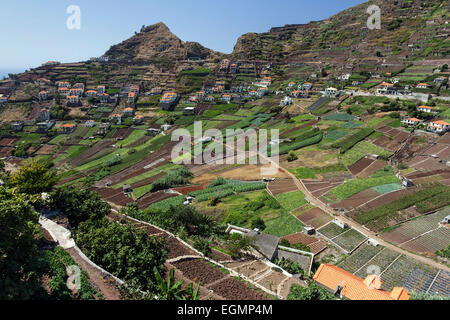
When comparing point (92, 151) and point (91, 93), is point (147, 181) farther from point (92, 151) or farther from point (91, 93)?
point (91, 93)

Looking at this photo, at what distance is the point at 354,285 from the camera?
16000 millimetres

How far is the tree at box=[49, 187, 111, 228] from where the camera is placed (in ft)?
69.2

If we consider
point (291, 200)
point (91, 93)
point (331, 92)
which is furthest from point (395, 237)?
point (91, 93)

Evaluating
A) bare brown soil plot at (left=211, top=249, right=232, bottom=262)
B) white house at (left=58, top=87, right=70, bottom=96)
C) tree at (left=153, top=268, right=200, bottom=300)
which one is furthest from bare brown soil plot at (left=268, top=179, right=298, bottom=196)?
white house at (left=58, top=87, right=70, bottom=96)

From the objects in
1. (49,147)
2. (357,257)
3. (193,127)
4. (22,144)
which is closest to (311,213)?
(357,257)

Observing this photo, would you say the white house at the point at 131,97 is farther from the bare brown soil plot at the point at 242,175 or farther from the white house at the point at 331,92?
the white house at the point at 331,92

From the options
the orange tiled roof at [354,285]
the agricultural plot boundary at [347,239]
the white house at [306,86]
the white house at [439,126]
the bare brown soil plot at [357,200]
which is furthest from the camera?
the white house at [306,86]

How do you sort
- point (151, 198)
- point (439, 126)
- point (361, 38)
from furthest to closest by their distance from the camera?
point (361, 38)
point (439, 126)
point (151, 198)

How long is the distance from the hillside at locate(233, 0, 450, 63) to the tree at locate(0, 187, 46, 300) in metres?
87.0

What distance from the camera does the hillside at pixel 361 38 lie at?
78250 mm

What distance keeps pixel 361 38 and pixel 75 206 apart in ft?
347

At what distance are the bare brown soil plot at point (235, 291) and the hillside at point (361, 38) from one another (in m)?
80.3

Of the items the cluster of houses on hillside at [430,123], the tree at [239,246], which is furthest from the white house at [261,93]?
the tree at [239,246]

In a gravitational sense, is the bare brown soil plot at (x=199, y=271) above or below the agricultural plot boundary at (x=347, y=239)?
above
